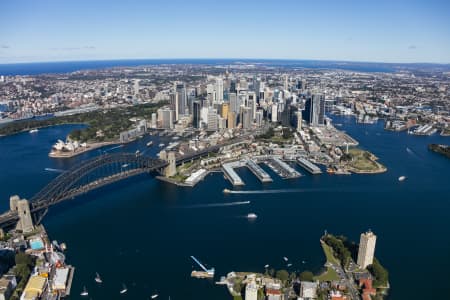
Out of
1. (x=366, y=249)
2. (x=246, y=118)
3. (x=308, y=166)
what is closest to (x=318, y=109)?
(x=246, y=118)

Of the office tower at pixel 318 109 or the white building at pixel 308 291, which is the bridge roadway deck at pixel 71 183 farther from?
the office tower at pixel 318 109

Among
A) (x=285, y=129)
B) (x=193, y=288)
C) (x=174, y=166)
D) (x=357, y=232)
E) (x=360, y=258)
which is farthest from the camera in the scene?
(x=285, y=129)

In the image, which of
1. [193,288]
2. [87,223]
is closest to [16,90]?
[87,223]

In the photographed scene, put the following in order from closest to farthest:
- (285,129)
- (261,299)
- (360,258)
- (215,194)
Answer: (261,299), (360,258), (215,194), (285,129)

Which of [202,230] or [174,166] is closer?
[202,230]

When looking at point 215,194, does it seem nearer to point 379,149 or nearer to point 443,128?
point 379,149
